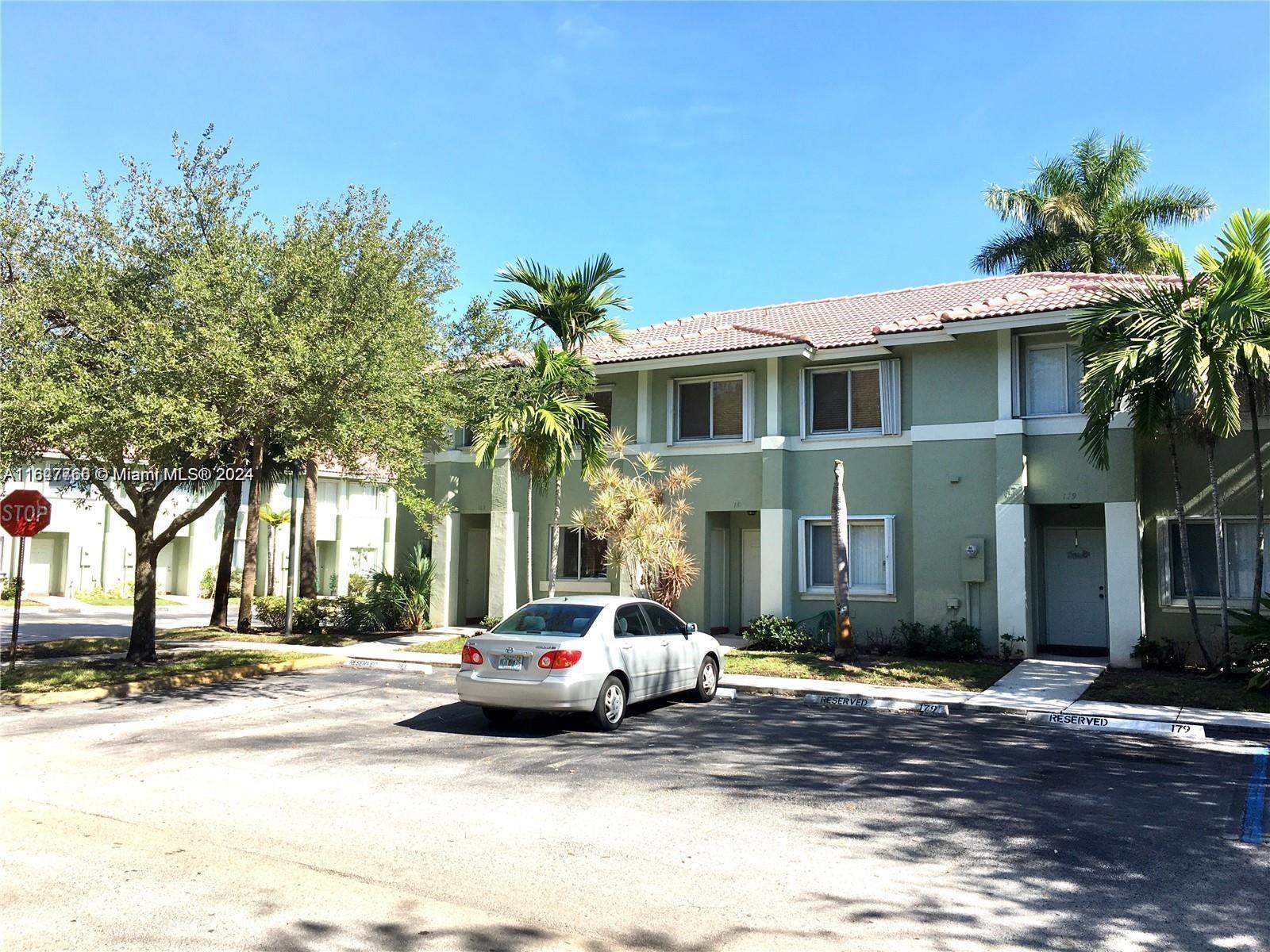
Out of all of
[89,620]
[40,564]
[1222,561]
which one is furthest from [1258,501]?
[40,564]

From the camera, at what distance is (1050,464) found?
52.6 ft

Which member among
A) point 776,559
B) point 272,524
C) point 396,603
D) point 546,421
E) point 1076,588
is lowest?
point 396,603

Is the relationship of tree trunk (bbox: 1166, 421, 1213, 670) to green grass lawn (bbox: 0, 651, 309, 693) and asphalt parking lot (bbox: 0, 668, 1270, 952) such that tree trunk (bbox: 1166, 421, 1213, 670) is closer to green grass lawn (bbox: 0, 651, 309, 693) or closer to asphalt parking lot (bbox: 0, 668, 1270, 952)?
asphalt parking lot (bbox: 0, 668, 1270, 952)

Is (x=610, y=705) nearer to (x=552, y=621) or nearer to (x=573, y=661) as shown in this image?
(x=573, y=661)

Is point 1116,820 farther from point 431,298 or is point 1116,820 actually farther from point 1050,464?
point 431,298

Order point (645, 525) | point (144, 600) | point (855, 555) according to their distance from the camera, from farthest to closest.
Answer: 1. point (855, 555)
2. point (645, 525)
3. point (144, 600)

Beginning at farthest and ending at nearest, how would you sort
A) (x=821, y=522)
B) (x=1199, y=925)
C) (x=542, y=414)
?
1. (x=821, y=522)
2. (x=542, y=414)
3. (x=1199, y=925)

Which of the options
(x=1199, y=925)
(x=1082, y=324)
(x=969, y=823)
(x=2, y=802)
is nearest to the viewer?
(x=1199, y=925)

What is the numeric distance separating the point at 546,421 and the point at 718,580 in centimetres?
545

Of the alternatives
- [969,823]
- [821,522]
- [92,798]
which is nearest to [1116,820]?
[969,823]

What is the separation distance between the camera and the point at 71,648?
17.4 meters

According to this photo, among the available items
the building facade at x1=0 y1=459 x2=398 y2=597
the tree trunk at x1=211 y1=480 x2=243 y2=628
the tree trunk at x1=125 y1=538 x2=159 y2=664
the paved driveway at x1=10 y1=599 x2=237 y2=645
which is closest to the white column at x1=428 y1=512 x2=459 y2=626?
the tree trunk at x1=211 y1=480 x2=243 y2=628

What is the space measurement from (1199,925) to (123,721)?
11.1 metres

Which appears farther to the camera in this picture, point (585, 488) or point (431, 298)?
point (585, 488)
